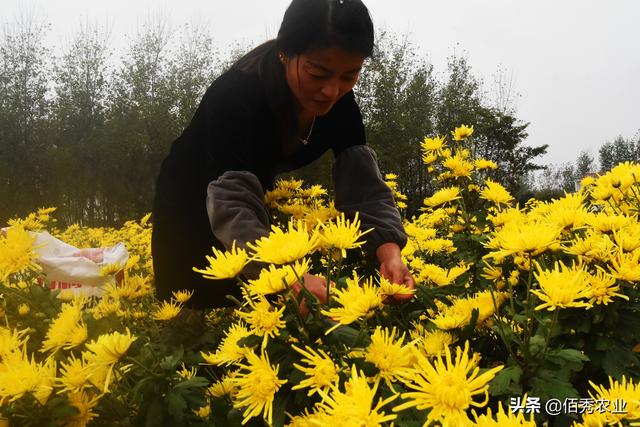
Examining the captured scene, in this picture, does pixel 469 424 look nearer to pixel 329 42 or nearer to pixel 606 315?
pixel 606 315

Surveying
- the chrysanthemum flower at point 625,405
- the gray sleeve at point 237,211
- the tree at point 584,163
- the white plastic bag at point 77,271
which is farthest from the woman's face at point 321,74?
the tree at point 584,163

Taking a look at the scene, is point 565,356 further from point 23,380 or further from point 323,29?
point 323,29

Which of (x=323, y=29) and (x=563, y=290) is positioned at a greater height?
(x=323, y=29)

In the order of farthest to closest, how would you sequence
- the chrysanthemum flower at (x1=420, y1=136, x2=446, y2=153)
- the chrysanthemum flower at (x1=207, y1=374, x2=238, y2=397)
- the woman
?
the chrysanthemum flower at (x1=420, y1=136, x2=446, y2=153)
the woman
the chrysanthemum flower at (x1=207, y1=374, x2=238, y2=397)

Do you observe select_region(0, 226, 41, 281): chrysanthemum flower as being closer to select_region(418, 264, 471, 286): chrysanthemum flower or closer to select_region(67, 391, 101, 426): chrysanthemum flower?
select_region(67, 391, 101, 426): chrysanthemum flower

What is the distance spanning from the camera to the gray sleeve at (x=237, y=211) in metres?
1.35

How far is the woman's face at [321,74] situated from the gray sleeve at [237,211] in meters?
0.36

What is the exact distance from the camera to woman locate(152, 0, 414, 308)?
1.50 metres

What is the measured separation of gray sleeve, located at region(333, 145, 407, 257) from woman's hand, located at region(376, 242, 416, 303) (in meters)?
0.06

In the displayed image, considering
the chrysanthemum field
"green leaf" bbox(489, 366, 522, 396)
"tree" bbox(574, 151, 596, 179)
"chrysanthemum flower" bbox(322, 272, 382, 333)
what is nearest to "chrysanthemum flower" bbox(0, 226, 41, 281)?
the chrysanthemum field

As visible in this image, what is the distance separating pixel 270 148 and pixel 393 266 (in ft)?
2.62

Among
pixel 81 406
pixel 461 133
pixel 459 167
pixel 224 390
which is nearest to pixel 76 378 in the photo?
pixel 81 406

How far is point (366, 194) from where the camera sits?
1945 millimetres

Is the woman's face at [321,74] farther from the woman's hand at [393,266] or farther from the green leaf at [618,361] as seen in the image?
the green leaf at [618,361]
